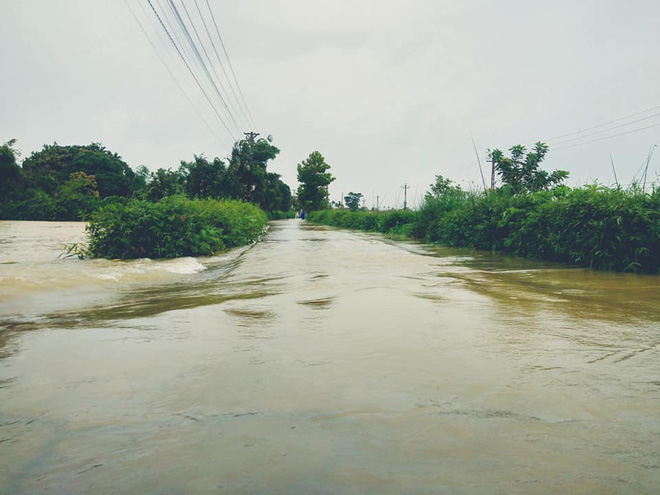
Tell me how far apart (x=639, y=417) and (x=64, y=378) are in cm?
267

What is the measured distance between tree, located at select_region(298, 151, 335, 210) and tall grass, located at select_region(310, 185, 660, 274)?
48156mm

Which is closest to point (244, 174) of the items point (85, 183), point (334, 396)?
point (85, 183)

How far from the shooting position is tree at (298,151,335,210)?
61.6 metres

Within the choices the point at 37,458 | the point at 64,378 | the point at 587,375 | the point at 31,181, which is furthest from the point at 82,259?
the point at 31,181

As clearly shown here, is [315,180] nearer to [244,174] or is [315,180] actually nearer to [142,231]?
[244,174]

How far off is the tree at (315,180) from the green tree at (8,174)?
31.8 metres

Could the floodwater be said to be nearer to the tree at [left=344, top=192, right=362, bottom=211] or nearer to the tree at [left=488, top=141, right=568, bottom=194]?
the tree at [left=488, top=141, right=568, bottom=194]

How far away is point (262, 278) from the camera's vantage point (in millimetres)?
6633

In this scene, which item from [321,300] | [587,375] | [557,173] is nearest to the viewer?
[587,375]

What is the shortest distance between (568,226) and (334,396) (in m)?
7.61

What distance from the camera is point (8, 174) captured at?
4134cm

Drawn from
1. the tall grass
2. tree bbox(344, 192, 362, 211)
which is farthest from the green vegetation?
tree bbox(344, 192, 362, 211)

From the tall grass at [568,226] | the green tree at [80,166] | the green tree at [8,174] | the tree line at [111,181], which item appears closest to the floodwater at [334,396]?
the tall grass at [568,226]

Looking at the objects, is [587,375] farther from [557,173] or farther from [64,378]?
[557,173]
